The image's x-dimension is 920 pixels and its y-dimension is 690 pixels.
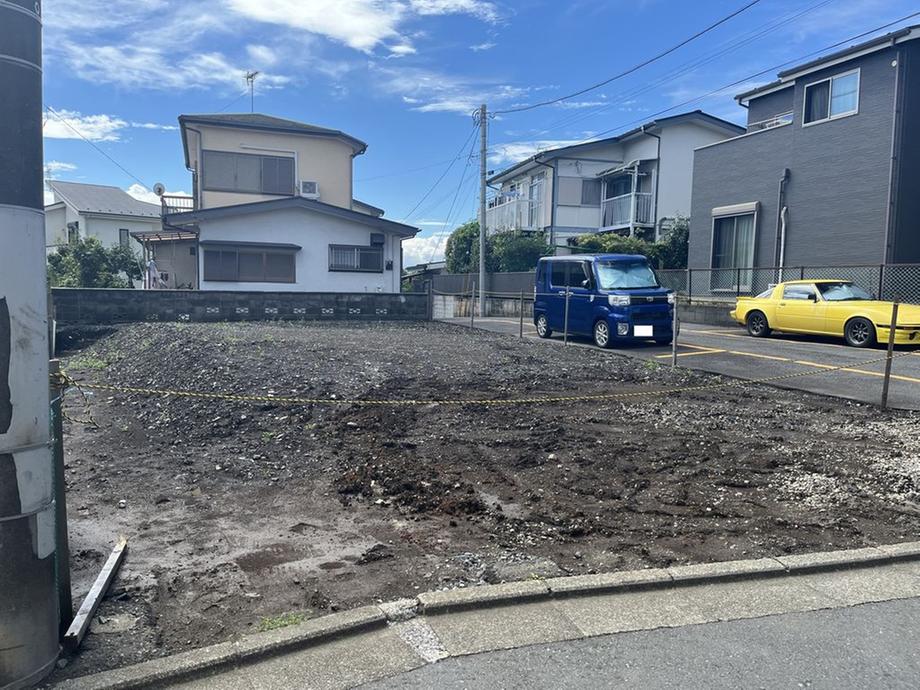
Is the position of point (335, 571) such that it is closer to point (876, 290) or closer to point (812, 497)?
point (812, 497)

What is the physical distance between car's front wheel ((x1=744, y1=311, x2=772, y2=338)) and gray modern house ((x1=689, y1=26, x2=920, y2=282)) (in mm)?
3586

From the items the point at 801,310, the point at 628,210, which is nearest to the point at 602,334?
the point at 801,310

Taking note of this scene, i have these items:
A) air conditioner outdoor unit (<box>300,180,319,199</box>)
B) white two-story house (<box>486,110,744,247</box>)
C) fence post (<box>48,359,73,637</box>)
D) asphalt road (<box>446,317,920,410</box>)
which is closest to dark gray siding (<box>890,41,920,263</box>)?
asphalt road (<box>446,317,920,410</box>)

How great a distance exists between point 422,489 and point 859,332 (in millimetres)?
12019

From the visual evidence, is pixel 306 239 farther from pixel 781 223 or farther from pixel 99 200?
pixel 99 200

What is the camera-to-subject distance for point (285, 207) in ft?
80.2

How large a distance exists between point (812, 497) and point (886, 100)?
15.7m

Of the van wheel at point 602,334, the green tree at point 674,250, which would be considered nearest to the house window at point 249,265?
the van wheel at point 602,334

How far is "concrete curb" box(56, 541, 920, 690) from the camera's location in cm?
283

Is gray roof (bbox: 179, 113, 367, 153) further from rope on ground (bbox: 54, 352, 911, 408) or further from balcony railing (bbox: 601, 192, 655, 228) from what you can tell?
rope on ground (bbox: 54, 352, 911, 408)

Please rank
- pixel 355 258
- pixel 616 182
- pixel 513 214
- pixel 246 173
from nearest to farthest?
pixel 355 258 < pixel 246 173 < pixel 616 182 < pixel 513 214

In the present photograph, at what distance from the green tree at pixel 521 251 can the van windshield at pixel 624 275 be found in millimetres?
17010

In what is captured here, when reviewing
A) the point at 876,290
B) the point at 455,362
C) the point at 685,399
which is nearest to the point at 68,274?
the point at 455,362

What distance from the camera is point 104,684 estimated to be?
2730mm
